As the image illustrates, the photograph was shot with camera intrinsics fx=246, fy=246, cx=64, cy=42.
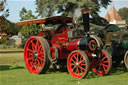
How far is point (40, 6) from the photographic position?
29.1m

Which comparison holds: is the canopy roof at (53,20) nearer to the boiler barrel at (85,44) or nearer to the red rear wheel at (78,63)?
the boiler barrel at (85,44)

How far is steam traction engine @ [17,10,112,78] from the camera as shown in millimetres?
7738

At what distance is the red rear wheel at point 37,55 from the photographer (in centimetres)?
858

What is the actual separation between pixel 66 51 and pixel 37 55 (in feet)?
Result: 3.71

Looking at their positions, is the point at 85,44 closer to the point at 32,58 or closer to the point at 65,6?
the point at 32,58

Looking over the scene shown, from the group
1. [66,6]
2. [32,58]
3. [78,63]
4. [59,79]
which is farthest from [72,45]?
[66,6]

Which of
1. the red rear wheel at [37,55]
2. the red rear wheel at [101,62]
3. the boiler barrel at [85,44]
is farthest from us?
the red rear wheel at [37,55]

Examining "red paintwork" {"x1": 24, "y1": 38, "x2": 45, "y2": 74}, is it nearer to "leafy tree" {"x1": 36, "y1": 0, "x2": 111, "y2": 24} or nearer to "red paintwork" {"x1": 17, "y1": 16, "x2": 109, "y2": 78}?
"red paintwork" {"x1": 17, "y1": 16, "x2": 109, "y2": 78}

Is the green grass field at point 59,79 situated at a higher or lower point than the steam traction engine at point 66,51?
lower

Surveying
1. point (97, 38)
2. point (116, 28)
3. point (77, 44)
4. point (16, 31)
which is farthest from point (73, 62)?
point (16, 31)

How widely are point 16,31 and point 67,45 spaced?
5484 cm

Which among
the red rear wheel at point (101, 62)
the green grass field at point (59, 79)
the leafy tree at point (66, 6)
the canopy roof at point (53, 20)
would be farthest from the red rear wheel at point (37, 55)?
the leafy tree at point (66, 6)

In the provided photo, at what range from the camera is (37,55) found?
29.3 ft

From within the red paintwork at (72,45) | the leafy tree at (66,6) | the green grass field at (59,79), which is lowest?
the green grass field at (59,79)
